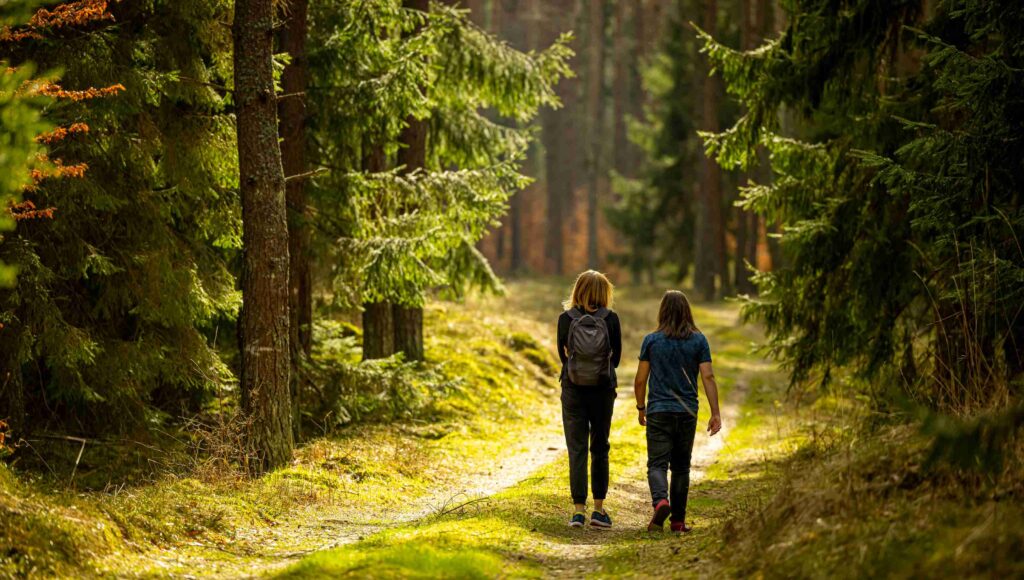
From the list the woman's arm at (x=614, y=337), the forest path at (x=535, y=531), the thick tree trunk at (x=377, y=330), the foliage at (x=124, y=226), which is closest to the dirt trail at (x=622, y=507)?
the forest path at (x=535, y=531)

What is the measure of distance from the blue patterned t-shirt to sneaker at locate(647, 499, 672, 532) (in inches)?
31.3

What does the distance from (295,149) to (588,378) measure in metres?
5.97

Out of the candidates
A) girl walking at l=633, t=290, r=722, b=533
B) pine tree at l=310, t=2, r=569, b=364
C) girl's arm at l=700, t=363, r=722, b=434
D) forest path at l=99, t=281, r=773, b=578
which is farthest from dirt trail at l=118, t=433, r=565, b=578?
pine tree at l=310, t=2, r=569, b=364

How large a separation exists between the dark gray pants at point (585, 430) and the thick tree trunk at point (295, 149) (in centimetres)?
480

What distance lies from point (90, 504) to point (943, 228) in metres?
7.69

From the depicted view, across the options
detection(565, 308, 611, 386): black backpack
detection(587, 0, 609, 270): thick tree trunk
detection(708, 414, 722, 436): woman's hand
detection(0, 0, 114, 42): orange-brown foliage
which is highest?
detection(587, 0, 609, 270): thick tree trunk

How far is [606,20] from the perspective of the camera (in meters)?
56.8

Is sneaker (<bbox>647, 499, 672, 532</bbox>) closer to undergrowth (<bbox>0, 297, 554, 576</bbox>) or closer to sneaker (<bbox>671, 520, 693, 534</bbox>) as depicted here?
sneaker (<bbox>671, 520, 693, 534</bbox>)

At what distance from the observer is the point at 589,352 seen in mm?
8148

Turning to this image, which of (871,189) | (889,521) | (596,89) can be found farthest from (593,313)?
(596,89)

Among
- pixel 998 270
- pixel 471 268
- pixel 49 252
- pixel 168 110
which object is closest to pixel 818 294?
pixel 998 270

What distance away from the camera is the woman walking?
8.17 meters

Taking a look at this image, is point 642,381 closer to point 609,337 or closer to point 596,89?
point 609,337

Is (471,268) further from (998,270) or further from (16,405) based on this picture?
(998,270)
